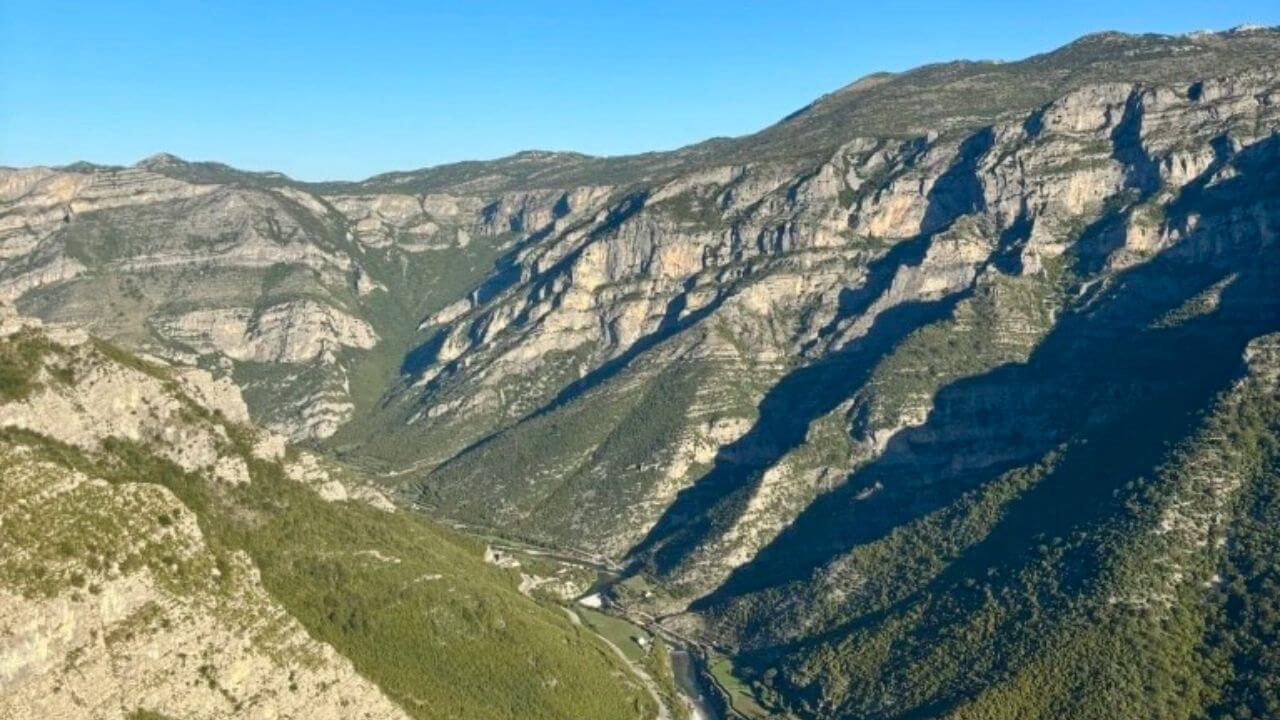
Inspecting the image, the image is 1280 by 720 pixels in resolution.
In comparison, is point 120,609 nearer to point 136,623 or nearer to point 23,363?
point 136,623

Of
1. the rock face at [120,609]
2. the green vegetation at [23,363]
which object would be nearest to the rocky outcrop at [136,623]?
the rock face at [120,609]

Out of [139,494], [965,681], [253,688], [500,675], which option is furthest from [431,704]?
[965,681]

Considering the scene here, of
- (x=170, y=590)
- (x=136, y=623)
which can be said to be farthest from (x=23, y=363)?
(x=136, y=623)

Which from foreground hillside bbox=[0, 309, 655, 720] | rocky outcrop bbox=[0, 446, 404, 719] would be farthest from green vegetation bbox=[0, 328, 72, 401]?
rocky outcrop bbox=[0, 446, 404, 719]

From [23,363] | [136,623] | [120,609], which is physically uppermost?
[23,363]

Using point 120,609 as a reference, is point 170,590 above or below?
below

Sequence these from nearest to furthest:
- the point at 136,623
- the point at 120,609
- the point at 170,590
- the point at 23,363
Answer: the point at 120,609 < the point at 136,623 < the point at 170,590 < the point at 23,363

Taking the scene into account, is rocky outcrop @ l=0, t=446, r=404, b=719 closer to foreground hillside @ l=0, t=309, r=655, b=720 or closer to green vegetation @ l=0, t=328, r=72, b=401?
foreground hillside @ l=0, t=309, r=655, b=720

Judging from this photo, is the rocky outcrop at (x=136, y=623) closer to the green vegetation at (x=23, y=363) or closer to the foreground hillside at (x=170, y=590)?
the foreground hillside at (x=170, y=590)
